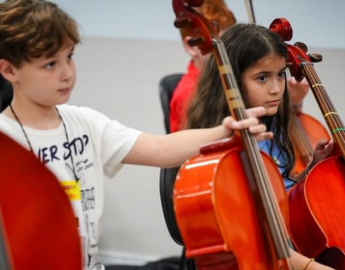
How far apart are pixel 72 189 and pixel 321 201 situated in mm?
529

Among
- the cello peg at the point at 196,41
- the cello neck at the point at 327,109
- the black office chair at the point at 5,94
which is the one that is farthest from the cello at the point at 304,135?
the black office chair at the point at 5,94

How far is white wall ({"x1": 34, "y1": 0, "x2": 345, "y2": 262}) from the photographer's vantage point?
2.63m

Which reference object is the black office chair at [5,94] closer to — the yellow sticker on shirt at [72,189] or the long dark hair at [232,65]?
the long dark hair at [232,65]

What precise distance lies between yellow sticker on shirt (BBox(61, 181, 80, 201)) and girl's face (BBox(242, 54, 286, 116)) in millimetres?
439

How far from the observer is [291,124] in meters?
1.68

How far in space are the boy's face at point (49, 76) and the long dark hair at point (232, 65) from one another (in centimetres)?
39

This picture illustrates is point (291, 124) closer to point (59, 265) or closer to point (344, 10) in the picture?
point (344, 10)

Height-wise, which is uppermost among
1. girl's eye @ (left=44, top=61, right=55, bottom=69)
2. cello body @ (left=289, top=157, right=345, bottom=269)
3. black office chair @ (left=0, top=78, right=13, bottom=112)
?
black office chair @ (left=0, top=78, right=13, bottom=112)

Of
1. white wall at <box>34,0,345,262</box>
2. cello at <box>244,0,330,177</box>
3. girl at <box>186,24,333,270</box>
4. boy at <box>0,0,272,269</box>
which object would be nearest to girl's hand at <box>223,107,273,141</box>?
boy at <box>0,0,272,269</box>

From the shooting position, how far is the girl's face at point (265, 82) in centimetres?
134

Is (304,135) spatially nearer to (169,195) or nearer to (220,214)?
(169,195)

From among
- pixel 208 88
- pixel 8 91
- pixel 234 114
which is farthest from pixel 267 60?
pixel 8 91

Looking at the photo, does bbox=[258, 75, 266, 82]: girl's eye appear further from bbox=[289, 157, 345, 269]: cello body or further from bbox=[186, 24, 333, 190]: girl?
bbox=[289, 157, 345, 269]: cello body

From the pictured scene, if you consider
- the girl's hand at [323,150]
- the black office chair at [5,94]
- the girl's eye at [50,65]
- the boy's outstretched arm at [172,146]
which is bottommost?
the girl's hand at [323,150]
